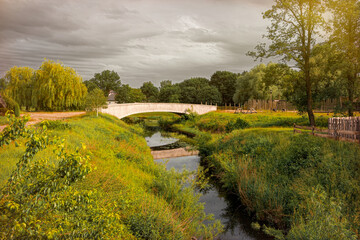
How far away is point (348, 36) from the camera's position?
2130cm

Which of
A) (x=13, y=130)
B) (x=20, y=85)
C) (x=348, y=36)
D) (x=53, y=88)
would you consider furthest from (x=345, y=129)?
(x=20, y=85)

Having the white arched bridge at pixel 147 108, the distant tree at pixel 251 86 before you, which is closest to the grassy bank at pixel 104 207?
the white arched bridge at pixel 147 108

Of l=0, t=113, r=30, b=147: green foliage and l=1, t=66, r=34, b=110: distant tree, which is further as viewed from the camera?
l=1, t=66, r=34, b=110: distant tree

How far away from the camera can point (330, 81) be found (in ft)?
77.2

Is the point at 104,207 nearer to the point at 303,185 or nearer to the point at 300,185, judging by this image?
the point at 300,185

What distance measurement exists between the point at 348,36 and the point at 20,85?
41.4m

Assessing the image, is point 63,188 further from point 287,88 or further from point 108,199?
point 287,88

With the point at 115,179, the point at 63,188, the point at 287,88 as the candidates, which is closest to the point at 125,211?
the point at 115,179

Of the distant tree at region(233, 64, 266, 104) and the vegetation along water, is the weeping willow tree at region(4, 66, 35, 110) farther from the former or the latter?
the distant tree at region(233, 64, 266, 104)

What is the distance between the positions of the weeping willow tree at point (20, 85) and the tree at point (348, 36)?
39.3 metres

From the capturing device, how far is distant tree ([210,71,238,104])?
302 ft

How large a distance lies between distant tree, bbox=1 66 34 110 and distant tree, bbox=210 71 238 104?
220 feet

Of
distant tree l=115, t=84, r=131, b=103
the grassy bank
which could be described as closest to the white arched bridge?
the grassy bank

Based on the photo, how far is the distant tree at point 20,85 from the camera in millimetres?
36375
